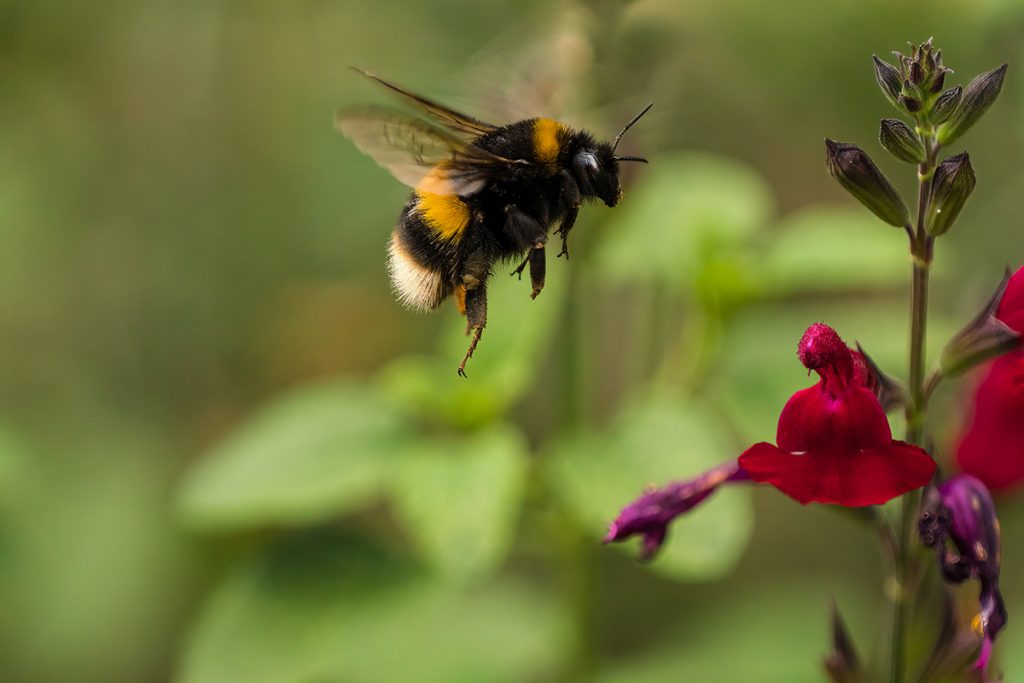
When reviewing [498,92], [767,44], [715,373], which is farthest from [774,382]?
[767,44]

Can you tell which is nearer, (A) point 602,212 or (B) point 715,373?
(A) point 602,212

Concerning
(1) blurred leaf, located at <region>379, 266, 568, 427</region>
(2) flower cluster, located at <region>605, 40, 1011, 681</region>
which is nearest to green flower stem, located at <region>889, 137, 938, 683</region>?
(2) flower cluster, located at <region>605, 40, 1011, 681</region>

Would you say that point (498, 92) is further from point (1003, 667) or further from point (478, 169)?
point (1003, 667)

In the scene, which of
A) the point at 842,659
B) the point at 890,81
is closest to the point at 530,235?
the point at 890,81

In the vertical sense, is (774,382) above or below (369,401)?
below

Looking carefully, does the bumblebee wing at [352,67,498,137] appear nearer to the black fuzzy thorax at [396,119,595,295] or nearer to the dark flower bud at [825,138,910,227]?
the black fuzzy thorax at [396,119,595,295]

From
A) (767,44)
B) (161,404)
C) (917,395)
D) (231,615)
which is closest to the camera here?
(917,395)

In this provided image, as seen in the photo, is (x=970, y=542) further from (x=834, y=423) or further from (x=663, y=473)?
(x=663, y=473)
